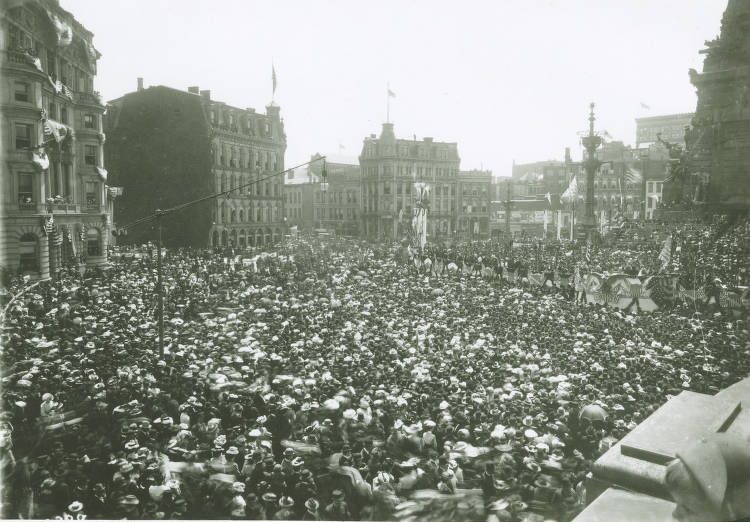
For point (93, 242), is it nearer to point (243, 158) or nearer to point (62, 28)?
point (243, 158)

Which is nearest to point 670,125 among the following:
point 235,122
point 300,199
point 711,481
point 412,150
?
point 235,122

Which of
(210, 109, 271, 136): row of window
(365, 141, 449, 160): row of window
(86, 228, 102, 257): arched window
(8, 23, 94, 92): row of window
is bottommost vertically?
(86, 228, 102, 257): arched window

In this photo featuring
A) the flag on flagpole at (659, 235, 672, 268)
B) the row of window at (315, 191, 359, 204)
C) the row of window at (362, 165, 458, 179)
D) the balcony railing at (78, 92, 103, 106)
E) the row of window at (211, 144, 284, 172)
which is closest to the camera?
the flag on flagpole at (659, 235, 672, 268)

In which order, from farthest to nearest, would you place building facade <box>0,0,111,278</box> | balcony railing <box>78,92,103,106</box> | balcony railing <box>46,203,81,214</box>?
balcony railing <box>78,92,103,106</box> < balcony railing <box>46,203,81,214</box> < building facade <box>0,0,111,278</box>

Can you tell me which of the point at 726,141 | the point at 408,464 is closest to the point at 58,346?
the point at 408,464

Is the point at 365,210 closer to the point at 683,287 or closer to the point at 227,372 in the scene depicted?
the point at 683,287

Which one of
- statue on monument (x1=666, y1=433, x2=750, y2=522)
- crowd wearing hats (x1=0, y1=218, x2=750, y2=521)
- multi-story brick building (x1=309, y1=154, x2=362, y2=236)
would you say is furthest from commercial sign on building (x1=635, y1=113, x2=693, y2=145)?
multi-story brick building (x1=309, y1=154, x2=362, y2=236)

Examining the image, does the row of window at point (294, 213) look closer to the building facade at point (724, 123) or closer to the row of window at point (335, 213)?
the row of window at point (335, 213)

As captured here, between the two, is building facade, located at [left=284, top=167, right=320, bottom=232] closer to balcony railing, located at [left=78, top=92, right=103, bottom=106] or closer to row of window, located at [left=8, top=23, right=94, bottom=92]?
balcony railing, located at [left=78, top=92, right=103, bottom=106]
